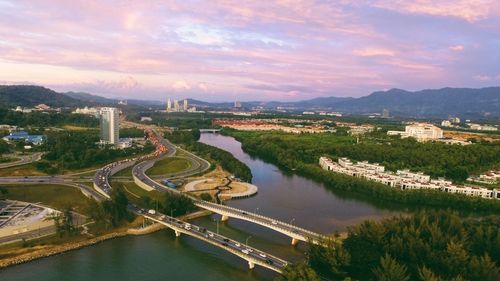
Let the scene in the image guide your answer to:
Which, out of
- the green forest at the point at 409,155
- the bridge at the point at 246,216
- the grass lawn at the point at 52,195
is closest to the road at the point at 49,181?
the grass lawn at the point at 52,195

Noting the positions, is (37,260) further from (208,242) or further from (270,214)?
(270,214)

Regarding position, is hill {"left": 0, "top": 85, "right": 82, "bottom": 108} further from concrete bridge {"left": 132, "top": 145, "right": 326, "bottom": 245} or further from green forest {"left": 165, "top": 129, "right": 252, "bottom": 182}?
concrete bridge {"left": 132, "top": 145, "right": 326, "bottom": 245}

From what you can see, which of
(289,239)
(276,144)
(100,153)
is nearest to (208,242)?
(289,239)

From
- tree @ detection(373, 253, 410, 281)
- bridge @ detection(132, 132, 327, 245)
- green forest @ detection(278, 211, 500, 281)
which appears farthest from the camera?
bridge @ detection(132, 132, 327, 245)

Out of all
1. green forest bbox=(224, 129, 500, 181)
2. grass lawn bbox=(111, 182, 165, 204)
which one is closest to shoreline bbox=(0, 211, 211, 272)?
grass lawn bbox=(111, 182, 165, 204)

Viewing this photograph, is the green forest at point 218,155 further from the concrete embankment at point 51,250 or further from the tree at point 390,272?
the tree at point 390,272
